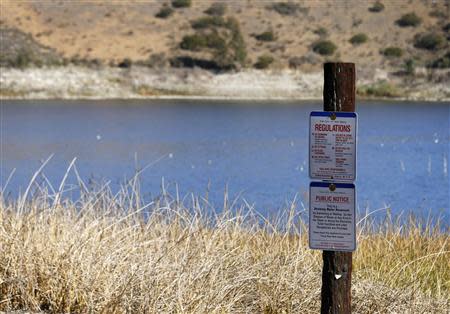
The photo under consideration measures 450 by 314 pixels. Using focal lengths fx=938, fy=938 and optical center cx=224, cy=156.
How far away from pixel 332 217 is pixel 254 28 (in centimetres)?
5021

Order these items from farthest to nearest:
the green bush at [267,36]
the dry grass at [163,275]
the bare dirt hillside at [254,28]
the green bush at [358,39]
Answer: the green bush at [267,36] < the green bush at [358,39] < the bare dirt hillside at [254,28] < the dry grass at [163,275]

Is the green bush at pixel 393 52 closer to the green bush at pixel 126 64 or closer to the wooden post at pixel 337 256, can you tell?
the green bush at pixel 126 64

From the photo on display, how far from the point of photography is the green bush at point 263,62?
4800cm

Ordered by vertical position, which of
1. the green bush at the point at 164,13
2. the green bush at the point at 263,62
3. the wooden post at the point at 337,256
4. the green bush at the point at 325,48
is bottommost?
the green bush at the point at 263,62

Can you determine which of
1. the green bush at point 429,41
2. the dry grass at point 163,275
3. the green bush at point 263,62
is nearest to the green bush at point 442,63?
the green bush at point 429,41

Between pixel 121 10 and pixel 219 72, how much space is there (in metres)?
10.0

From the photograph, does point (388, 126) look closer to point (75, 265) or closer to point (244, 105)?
point (244, 105)

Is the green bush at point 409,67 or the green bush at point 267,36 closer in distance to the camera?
the green bush at point 409,67

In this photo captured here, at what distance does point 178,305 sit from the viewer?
230 inches

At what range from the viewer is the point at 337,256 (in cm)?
543

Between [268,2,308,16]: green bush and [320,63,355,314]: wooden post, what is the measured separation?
170 ft

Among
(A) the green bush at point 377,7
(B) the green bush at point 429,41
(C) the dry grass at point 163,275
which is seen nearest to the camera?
(C) the dry grass at point 163,275

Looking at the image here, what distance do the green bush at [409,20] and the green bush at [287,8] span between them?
19.2ft

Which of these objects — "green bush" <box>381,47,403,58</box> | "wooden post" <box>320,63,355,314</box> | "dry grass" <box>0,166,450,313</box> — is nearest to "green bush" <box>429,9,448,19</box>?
"green bush" <box>381,47,403,58</box>
